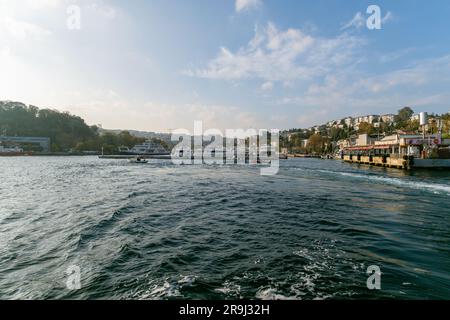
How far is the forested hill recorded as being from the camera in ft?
501

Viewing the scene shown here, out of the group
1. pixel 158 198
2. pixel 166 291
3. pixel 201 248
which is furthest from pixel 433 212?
pixel 158 198

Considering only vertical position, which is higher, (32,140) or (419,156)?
(32,140)

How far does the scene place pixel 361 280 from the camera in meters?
8.18

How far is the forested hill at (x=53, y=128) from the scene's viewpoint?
153 metres

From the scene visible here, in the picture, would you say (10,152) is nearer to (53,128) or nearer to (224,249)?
(53,128)

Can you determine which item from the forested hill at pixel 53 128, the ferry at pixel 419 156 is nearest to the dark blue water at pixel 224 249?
the ferry at pixel 419 156

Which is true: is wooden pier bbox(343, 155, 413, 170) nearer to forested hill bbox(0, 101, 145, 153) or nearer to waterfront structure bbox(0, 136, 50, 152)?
forested hill bbox(0, 101, 145, 153)

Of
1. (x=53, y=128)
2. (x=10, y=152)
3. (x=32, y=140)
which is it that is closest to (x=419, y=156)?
(x=10, y=152)

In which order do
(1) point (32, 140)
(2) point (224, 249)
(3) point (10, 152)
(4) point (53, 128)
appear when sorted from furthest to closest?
1. (4) point (53, 128)
2. (1) point (32, 140)
3. (3) point (10, 152)
4. (2) point (224, 249)

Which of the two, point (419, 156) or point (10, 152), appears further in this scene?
point (10, 152)

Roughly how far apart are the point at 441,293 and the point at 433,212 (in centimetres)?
1336

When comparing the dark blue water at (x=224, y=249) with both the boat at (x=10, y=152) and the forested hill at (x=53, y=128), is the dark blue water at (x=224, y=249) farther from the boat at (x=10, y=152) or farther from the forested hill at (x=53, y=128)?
the forested hill at (x=53, y=128)

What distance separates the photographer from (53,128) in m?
163
